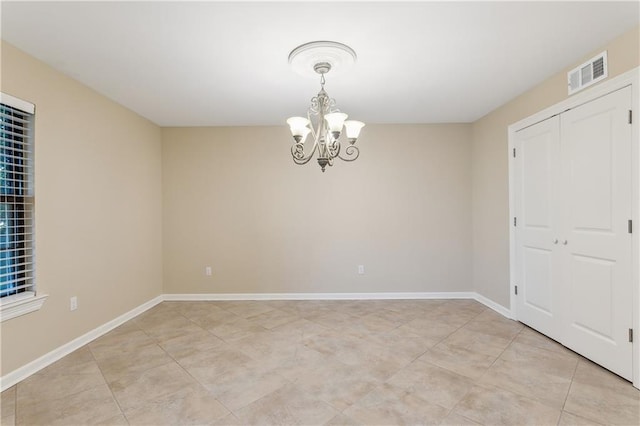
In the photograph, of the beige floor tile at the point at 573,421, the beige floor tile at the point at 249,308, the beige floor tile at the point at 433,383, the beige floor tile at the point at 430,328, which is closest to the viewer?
the beige floor tile at the point at 573,421

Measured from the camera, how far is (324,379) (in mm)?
2266

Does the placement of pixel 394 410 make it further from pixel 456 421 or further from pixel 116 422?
pixel 116 422

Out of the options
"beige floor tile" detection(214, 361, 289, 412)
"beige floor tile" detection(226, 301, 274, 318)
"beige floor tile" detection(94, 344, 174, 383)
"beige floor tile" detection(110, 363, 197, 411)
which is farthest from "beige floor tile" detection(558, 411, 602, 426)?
"beige floor tile" detection(226, 301, 274, 318)

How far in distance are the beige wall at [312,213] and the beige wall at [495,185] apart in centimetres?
19

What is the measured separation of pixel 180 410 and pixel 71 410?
27.8 inches

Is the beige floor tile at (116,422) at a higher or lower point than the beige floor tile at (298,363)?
higher

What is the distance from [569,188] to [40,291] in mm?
4632

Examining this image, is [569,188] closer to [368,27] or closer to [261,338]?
[368,27]

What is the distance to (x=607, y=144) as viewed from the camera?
234cm

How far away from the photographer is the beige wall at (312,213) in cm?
441

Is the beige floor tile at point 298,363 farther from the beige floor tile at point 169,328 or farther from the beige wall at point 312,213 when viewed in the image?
the beige wall at point 312,213

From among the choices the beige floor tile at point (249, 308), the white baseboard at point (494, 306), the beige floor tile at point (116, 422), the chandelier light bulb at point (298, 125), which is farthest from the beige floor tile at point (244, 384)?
the white baseboard at point (494, 306)

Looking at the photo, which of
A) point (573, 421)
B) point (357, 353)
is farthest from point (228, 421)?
point (573, 421)

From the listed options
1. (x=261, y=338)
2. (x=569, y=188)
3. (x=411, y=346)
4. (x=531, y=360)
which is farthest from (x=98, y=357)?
(x=569, y=188)
